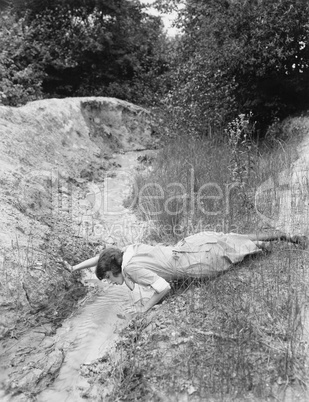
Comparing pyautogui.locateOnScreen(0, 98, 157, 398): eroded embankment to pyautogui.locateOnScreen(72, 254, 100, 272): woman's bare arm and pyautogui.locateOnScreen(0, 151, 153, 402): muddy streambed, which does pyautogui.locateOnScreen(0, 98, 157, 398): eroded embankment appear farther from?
pyautogui.locateOnScreen(72, 254, 100, 272): woman's bare arm

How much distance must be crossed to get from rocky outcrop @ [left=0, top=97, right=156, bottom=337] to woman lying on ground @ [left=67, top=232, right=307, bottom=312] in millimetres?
532

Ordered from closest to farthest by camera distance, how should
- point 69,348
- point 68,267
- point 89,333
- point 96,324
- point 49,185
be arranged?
point 69,348
point 89,333
point 96,324
point 68,267
point 49,185

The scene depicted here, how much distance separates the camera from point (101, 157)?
9.70 m

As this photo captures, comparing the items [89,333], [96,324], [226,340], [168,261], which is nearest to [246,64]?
[168,261]

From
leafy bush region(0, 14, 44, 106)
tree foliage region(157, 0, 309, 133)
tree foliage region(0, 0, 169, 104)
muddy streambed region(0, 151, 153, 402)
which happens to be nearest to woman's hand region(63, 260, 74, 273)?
muddy streambed region(0, 151, 153, 402)

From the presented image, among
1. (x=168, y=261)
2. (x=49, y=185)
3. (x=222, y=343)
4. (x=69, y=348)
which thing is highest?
(x=49, y=185)

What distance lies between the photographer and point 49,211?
20.7ft

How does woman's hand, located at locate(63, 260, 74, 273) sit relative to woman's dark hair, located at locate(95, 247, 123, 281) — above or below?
below

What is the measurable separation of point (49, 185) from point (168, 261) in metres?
3.15

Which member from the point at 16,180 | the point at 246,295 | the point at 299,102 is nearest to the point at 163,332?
the point at 246,295

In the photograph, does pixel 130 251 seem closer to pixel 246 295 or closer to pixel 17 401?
pixel 246 295

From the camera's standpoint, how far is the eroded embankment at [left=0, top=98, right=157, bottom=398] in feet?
12.9

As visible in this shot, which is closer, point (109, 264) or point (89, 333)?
point (89, 333)

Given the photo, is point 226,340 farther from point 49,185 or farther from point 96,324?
point 49,185
